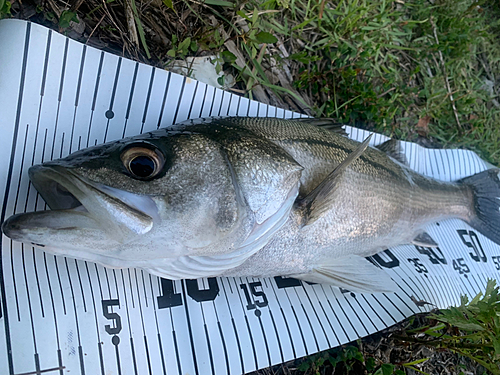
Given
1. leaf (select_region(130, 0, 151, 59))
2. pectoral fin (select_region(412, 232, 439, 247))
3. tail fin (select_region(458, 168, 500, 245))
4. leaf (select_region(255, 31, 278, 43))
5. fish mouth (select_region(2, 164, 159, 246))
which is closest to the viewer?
fish mouth (select_region(2, 164, 159, 246))

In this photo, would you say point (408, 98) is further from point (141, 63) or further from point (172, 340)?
point (172, 340)

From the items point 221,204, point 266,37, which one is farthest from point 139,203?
point 266,37

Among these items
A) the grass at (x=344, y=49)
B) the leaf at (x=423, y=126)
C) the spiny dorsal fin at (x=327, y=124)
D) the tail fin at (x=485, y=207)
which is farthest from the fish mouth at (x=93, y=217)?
Answer: the leaf at (x=423, y=126)

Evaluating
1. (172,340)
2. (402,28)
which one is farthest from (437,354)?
(402,28)

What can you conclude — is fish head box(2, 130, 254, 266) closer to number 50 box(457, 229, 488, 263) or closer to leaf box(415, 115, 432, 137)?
number 50 box(457, 229, 488, 263)

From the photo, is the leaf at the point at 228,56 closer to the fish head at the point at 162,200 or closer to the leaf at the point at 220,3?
the leaf at the point at 220,3

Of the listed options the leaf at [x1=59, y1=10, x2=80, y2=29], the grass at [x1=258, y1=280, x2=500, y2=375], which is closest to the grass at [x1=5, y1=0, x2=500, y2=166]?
the leaf at [x1=59, y1=10, x2=80, y2=29]
